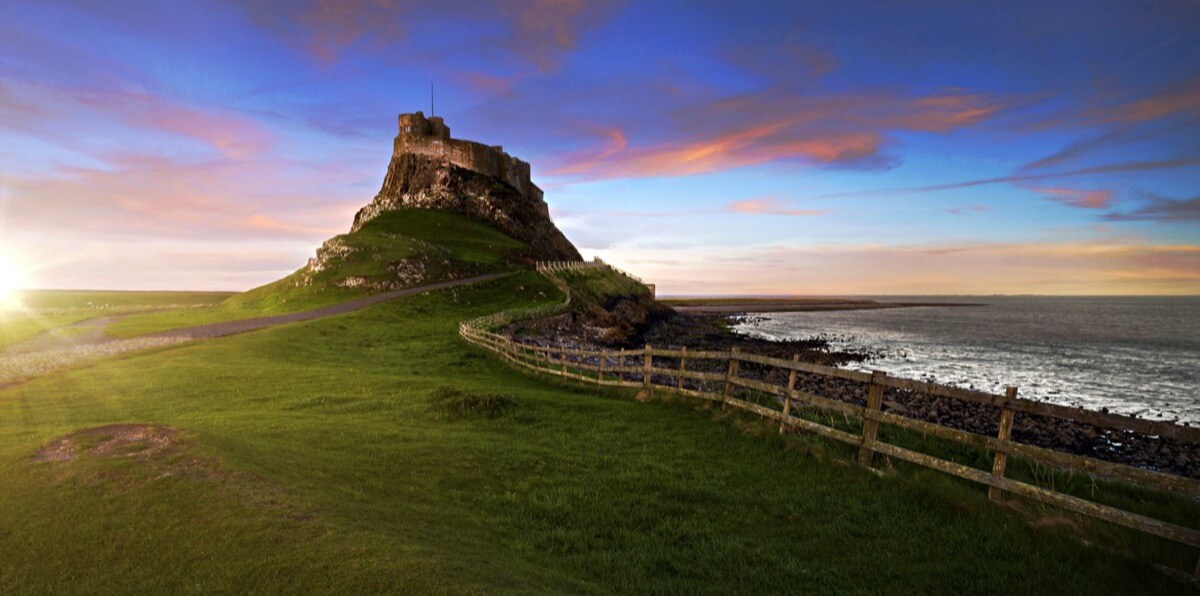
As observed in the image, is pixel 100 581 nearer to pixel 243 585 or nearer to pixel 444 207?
pixel 243 585

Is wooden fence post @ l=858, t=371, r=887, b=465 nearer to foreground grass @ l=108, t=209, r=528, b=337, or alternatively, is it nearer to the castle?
foreground grass @ l=108, t=209, r=528, b=337

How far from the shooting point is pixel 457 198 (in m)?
120

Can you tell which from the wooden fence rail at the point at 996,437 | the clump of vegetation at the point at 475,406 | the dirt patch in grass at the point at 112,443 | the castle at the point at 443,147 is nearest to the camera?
the wooden fence rail at the point at 996,437

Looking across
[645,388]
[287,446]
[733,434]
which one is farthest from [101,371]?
[733,434]

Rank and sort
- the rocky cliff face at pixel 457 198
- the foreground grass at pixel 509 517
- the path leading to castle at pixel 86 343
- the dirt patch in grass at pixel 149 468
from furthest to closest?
the rocky cliff face at pixel 457 198 < the path leading to castle at pixel 86 343 < the dirt patch in grass at pixel 149 468 < the foreground grass at pixel 509 517

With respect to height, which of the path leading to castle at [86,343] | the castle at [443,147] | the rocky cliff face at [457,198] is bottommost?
the path leading to castle at [86,343]

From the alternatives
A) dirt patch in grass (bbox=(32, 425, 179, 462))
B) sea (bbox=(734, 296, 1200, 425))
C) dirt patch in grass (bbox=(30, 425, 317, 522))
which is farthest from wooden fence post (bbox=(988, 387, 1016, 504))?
sea (bbox=(734, 296, 1200, 425))

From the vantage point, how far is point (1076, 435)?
999 inches

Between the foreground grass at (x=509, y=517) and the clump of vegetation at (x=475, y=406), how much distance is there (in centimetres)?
67

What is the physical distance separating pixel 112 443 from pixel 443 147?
12574 centimetres

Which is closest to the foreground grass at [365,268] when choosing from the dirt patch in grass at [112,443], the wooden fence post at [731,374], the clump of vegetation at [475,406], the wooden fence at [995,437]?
the clump of vegetation at [475,406]

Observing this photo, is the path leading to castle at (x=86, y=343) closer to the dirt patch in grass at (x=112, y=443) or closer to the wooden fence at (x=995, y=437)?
the dirt patch in grass at (x=112, y=443)

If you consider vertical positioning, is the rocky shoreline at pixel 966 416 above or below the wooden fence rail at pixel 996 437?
below

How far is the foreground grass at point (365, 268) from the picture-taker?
49719 millimetres
